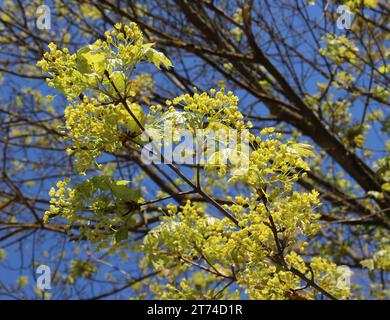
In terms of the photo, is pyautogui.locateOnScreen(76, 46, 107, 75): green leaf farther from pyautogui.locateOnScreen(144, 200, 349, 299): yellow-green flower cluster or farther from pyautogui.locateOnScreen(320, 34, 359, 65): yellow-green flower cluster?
pyautogui.locateOnScreen(320, 34, 359, 65): yellow-green flower cluster

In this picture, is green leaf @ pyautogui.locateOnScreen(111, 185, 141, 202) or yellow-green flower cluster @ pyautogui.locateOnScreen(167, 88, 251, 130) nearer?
yellow-green flower cluster @ pyautogui.locateOnScreen(167, 88, 251, 130)

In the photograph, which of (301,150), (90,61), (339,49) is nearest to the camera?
(90,61)

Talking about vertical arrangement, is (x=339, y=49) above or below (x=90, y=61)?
above

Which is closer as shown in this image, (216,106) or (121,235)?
(216,106)

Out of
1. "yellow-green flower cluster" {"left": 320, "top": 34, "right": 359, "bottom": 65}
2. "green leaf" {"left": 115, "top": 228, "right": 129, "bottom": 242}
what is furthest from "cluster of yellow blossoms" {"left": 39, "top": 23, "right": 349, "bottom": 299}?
"yellow-green flower cluster" {"left": 320, "top": 34, "right": 359, "bottom": 65}

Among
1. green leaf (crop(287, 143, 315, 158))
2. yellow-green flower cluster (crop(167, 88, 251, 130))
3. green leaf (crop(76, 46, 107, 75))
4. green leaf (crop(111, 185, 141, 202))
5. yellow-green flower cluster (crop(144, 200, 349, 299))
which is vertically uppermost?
green leaf (crop(76, 46, 107, 75))

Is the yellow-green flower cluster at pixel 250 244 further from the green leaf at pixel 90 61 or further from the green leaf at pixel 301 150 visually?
the green leaf at pixel 90 61

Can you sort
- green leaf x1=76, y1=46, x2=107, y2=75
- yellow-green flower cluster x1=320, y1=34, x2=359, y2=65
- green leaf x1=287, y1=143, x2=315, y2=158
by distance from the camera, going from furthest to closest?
yellow-green flower cluster x1=320, y1=34, x2=359, y2=65
green leaf x1=287, y1=143, x2=315, y2=158
green leaf x1=76, y1=46, x2=107, y2=75

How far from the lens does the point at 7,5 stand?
665cm

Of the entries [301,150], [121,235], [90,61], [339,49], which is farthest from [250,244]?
[339,49]

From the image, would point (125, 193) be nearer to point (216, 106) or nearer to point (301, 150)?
point (216, 106)

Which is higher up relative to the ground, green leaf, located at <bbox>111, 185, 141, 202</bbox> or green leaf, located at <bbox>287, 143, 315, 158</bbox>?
green leaf, located at <bbox>287, 143, 315, 158</bbox>

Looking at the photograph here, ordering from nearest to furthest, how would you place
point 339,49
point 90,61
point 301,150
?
point 90,61 → point 301,150 → point 339,49

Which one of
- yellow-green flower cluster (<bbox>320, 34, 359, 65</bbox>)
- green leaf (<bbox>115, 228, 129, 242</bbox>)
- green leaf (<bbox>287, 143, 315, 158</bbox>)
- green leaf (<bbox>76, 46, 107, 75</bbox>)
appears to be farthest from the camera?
yellow-green flower cluster (<bbox>320, 34, 359, 65</bbox>)
